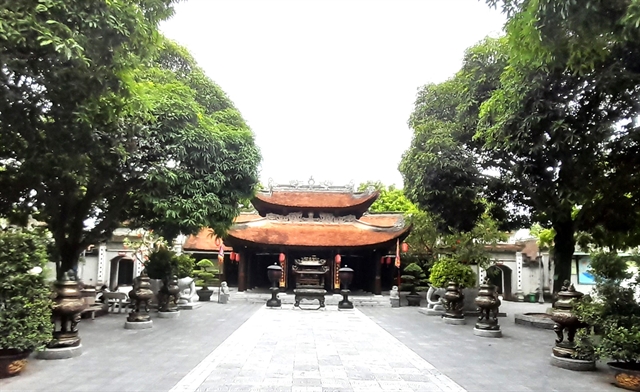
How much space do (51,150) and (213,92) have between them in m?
7.86

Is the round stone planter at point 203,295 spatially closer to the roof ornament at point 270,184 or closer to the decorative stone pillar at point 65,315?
the roof ornament at point 270,184

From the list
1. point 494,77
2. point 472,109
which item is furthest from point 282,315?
point 494,77

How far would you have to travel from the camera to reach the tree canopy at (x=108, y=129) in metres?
5.63

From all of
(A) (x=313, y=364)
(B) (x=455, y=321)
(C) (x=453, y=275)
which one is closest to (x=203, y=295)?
(C) (x=453, y=275)

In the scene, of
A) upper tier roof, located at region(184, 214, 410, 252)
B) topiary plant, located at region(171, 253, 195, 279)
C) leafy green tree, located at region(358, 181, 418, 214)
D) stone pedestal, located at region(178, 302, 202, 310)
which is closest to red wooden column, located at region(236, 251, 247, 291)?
upper tier roof, located at region(184, 214, 410, 252)

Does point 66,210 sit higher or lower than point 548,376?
higher

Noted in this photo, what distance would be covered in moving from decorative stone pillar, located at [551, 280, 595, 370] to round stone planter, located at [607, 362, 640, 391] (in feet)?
2.53

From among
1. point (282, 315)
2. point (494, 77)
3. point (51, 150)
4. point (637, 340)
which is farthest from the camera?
point (282, 315)

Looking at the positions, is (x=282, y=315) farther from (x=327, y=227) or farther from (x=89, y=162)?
(x=327, y=227)

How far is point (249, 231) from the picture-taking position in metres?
23.5

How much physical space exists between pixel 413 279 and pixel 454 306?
28.0 feet

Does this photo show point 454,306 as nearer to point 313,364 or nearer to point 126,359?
point 313,364

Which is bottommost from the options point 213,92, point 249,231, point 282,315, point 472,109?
point 282,315

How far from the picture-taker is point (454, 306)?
1376 centimetres
